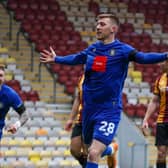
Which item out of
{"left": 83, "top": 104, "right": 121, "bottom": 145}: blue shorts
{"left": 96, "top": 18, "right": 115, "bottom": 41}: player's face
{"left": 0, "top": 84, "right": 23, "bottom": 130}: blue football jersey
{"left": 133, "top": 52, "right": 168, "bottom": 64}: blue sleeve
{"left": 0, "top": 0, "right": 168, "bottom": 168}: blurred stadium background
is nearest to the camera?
{"left": 133, "top": 52, "right": 168, "bottom": 64}: blue sleeve

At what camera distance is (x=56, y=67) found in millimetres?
18203

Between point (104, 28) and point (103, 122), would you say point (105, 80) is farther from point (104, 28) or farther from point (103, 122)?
point (104, 28)

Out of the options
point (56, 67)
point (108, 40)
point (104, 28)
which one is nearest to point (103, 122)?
point (108, 40)

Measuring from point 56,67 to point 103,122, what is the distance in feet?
31.5

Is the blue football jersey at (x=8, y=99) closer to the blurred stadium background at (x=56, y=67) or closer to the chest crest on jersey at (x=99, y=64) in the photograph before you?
the chest crest on jersey at (x=99, y=64)

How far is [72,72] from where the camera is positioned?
18.0 metres

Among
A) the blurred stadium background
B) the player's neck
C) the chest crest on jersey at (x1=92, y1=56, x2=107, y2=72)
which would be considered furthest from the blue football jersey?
the blurred stadium background

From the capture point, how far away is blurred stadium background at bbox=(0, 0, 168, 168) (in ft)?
49.6

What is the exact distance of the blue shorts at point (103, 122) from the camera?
8.62 m

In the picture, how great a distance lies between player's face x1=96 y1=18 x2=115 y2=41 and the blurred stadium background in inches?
243

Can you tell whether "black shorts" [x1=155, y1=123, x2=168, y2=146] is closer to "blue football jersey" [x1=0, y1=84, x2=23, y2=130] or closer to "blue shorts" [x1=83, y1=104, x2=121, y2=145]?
"blue shorts" [x1=83, y1=104, x2=121, y2=145]

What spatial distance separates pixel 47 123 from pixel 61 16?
551cm

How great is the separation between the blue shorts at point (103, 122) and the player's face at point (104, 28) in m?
0.82

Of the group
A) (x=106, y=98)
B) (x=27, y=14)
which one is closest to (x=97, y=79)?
(x=106, y=98)
